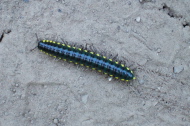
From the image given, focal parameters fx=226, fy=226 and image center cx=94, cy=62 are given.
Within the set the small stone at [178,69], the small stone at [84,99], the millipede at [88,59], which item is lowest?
the small stone at [84,99]

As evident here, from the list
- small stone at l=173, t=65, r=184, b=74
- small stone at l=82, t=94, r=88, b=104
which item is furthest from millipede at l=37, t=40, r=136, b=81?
small stone at l=173, t=65, r=184, b=74

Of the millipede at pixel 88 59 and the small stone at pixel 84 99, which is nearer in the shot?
the millipede at pixel 88 59

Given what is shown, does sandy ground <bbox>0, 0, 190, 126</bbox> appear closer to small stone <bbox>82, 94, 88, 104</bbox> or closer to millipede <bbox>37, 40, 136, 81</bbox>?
small stone <bbox>82, 94, 88, 104</bbox>

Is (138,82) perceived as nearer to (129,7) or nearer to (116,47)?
(116,47)

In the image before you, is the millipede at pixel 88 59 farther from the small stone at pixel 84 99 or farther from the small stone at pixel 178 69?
the small stone at pixel 178 69

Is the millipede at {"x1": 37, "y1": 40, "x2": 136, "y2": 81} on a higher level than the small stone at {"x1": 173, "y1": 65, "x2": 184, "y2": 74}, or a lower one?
lower

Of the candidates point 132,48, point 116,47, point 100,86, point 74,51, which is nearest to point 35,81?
point 74,51

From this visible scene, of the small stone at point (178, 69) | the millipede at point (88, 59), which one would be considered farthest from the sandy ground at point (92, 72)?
the millipede at point (88, 59)
